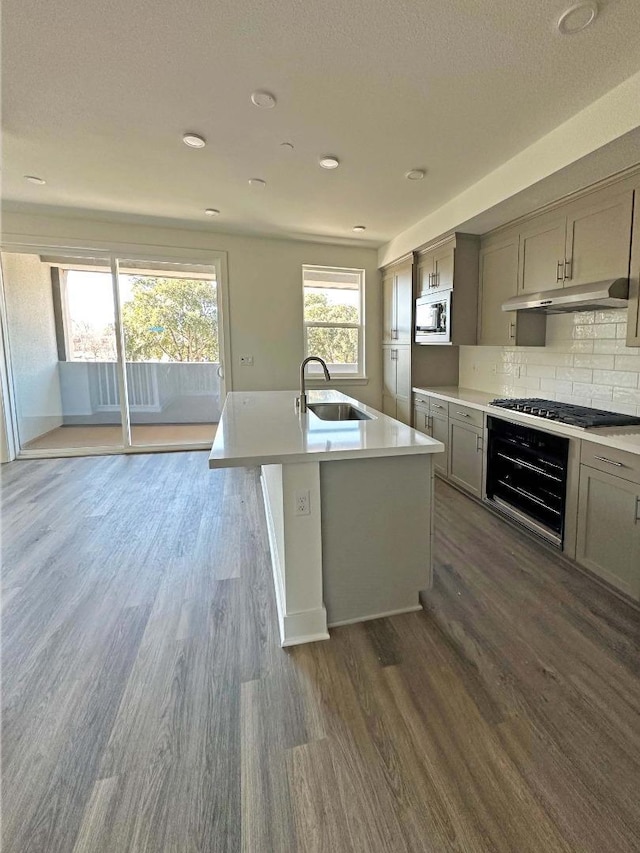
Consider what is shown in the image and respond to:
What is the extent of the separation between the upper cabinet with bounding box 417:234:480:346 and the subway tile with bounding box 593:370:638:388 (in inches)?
48.1

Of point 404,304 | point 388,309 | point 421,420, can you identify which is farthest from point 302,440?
point 388,309

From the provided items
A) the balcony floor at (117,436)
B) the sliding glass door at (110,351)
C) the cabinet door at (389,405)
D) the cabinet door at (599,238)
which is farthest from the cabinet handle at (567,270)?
the balcony floor at (117,436)

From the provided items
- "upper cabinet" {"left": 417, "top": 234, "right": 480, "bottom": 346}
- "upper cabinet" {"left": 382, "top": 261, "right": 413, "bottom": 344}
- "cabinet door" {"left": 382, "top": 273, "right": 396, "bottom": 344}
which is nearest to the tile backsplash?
"upper cabinet" {"left": 417, "top": 234, "right": 480, "bottom": 346}

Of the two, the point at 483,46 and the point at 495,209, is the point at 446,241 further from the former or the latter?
the point at 483,46

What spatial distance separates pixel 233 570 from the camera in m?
2.38

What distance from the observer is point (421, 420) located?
4301 millimetres

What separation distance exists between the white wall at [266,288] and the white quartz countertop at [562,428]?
199 cm

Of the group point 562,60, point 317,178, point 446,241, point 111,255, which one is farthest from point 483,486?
point 111,255

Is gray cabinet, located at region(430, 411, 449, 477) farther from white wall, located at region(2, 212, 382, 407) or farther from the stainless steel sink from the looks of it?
white wall, located at region(2, 212, 382, 407)

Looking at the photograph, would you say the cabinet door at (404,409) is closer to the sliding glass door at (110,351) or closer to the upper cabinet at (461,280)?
the upper cabinet at (461,280)

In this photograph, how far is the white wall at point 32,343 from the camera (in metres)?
4.57

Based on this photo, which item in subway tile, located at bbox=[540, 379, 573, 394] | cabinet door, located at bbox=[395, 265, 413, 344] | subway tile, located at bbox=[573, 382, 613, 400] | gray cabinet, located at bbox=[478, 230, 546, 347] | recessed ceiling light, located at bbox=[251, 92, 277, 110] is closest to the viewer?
recessed ceiling light, located at bbox=[251, 92, 277, 110]

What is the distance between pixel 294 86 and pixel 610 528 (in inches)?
113

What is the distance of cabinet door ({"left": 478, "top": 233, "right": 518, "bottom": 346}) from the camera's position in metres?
3.25
